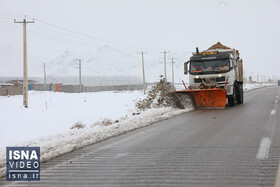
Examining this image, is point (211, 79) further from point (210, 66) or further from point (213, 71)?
point (210, 66)

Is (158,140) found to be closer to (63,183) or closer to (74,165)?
(74,165)

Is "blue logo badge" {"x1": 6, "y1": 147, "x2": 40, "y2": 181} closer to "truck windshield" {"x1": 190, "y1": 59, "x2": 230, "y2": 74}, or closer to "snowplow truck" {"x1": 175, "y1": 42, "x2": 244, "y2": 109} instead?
"snowplow truck" {"x1": 175, "y1": 42, "x2": 244, "y2": 109}

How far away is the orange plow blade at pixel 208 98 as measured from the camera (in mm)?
16188

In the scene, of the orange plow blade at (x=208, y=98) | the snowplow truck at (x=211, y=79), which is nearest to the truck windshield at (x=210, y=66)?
the snowplow truck at (x=211, y=79)

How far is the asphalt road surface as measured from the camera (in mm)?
4656

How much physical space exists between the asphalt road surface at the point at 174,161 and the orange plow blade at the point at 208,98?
7.33 m

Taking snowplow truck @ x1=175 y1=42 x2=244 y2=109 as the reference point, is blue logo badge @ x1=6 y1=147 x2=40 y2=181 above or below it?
below

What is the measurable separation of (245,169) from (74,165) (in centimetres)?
292

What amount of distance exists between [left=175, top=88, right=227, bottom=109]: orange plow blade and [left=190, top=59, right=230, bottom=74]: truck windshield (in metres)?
1.14

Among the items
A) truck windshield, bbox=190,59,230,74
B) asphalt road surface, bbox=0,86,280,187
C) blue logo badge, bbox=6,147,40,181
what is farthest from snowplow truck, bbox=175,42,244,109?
blue logo badge, bbox=6,147,40,181

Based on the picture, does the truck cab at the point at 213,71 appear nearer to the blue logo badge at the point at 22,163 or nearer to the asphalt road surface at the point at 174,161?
the asphalt road surface at the point at 174,161

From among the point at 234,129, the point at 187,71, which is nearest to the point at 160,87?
the point at 187,71

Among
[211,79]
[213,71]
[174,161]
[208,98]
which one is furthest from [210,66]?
[174,161]

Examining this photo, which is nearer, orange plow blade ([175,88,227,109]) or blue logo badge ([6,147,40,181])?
blue logo badge ([6,147,40,181])
